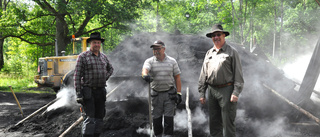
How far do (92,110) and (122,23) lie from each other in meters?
Result: 12.3

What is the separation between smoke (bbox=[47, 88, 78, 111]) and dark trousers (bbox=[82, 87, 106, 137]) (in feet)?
11.8

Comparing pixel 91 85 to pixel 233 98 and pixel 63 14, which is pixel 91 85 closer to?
pixel 233 98

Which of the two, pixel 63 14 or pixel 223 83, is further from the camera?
pixel 63 14

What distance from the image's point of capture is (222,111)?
3.35 m

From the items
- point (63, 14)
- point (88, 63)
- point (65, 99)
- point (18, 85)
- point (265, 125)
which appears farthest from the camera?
point (18, 85)

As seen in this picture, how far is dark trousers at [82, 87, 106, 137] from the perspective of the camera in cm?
390

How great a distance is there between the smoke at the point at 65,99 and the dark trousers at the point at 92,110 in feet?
11.8

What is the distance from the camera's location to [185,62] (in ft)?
28.1

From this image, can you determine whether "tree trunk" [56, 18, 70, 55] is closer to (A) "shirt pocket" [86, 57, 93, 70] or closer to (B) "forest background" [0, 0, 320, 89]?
(B) "forest background" [0, 0, 320, 89]

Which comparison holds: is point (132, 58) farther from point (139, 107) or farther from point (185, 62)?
point (139, 107)

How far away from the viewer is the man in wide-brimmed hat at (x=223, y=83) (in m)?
3.28

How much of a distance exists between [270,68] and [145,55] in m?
4.53

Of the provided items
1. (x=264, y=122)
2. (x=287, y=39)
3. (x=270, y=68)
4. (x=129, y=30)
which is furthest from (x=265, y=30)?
(x=264, y=122)

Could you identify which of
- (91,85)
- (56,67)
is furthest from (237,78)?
(56,67)
